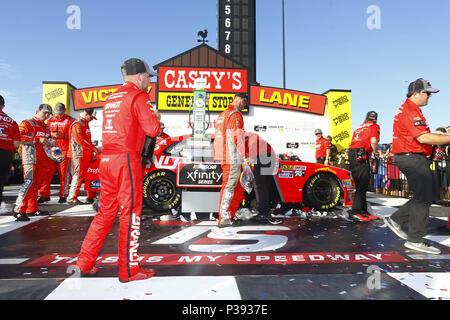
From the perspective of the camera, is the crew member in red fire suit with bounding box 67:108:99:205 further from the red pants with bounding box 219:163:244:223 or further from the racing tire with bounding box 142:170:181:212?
the red pants with bounding box 219:163:244:223

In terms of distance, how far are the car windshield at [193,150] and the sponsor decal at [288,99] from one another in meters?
10.0

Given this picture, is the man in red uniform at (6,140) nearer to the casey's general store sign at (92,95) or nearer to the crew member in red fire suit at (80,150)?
the crew member in red fire suit at (80,150)

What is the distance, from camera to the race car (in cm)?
530

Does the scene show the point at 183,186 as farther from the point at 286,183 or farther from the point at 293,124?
the point at 293,124

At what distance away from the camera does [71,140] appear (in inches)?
263

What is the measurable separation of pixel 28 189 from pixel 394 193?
9.56 metres

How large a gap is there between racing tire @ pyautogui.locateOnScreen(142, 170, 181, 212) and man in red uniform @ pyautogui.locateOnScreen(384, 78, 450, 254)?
349 centimetres

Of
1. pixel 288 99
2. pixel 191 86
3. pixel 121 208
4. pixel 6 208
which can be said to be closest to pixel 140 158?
pixel 121 208

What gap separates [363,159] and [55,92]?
14.4 metres

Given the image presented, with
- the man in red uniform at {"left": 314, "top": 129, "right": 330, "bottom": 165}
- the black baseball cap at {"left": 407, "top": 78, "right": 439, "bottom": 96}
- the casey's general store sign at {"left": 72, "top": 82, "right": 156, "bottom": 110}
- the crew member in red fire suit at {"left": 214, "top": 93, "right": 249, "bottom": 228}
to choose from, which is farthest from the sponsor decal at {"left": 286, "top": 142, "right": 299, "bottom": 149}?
the black baseball cap at {"left": 407, "top": 78, "right": 439, "bottom": 96}

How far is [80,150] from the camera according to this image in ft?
21.8

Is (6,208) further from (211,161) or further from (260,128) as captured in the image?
(260,128)
